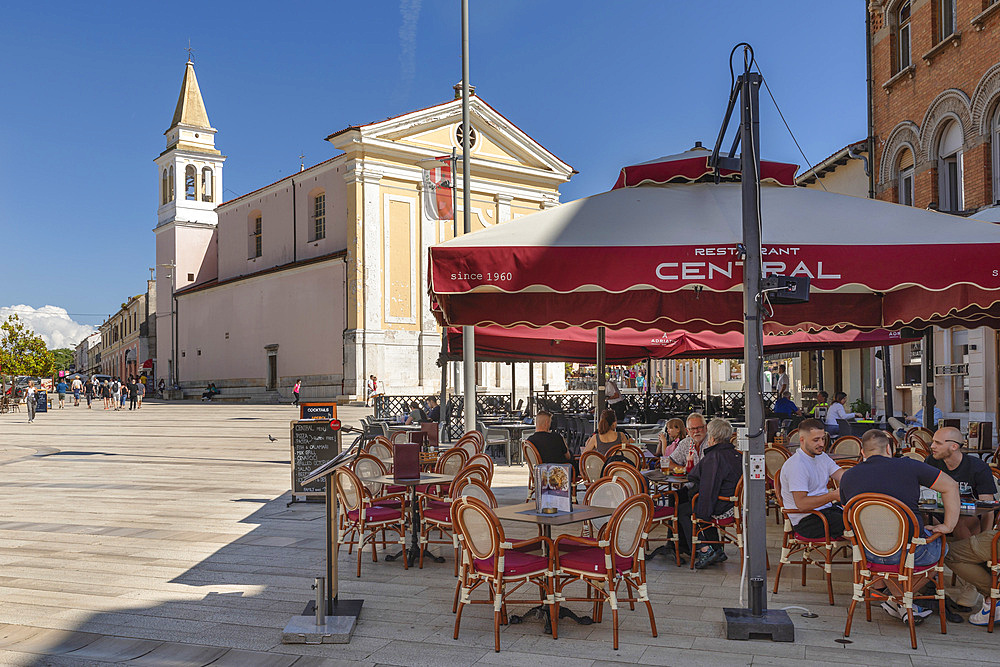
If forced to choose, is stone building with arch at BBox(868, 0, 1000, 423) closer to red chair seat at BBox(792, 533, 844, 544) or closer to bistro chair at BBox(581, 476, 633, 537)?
red chair seat at BBox(792, 533, 844, 544)

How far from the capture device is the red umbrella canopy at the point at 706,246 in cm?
619

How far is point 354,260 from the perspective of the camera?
42.4 meters

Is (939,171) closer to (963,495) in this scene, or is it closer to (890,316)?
(890,316)

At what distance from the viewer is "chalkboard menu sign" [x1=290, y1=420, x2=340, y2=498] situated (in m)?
12.1

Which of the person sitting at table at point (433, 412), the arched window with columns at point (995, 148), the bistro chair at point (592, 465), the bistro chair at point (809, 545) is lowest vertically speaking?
the bistro chair at point (809, 545)

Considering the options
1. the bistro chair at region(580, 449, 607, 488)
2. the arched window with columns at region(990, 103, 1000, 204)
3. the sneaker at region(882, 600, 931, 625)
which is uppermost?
the arched window with columns at region(990, 103, 1000, 204)

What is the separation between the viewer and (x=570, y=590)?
7.30m

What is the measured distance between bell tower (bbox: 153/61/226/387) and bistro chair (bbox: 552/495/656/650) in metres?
59.0

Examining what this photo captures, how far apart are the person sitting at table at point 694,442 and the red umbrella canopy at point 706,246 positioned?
239cm

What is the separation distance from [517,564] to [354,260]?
123 ft

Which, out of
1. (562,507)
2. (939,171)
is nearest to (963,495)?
(562,507)

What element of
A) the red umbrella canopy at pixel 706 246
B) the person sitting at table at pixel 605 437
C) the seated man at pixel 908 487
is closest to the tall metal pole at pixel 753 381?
the red umbrella canopy at pixel 706 246

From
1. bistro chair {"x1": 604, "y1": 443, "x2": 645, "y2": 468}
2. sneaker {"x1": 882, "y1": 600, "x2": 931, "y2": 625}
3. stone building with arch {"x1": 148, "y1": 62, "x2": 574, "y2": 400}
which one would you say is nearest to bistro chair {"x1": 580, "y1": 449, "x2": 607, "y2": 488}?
bistro chair {"x1": 604, "y1": 443, "x2": 645, "y2": 468}

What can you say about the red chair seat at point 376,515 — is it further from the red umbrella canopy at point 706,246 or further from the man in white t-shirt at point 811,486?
the man in white t-shirt at point 811,486
